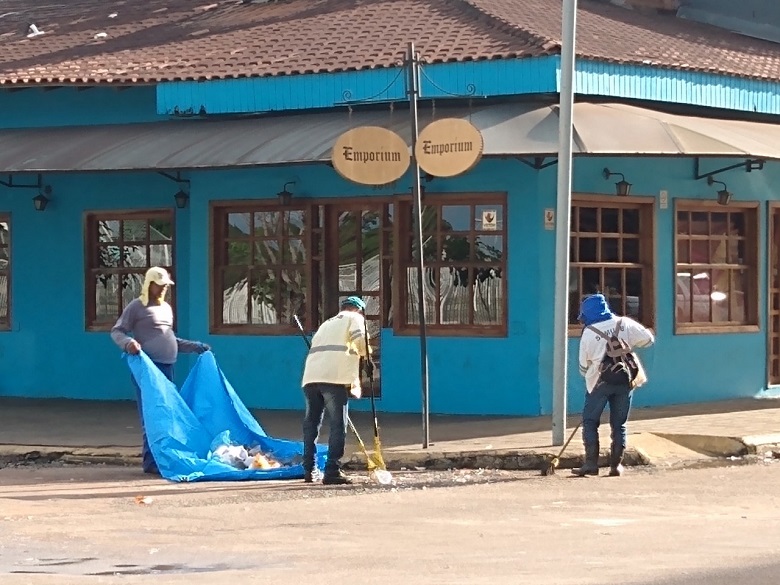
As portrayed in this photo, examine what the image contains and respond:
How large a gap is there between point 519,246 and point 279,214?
296 centimetres

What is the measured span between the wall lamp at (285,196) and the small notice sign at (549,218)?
115 inches

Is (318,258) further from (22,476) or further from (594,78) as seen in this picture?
(22,476)

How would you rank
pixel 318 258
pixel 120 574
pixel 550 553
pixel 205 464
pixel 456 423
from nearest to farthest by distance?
pixel 120 574
pixel 550 553
pixel 205 464
pixel 456 423
pixel 318 258

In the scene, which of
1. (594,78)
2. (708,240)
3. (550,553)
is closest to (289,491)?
(550,553)

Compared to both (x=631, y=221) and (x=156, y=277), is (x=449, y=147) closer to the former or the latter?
(x=156, y=277)

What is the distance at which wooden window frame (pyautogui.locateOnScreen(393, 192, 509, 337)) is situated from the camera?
1612cm

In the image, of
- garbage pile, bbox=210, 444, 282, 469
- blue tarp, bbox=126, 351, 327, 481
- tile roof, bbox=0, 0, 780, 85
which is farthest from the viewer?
tile roof, bbox=0, 0, 780, 85

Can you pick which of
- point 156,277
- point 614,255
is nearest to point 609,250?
point 614,255

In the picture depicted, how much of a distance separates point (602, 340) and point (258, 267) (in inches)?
232

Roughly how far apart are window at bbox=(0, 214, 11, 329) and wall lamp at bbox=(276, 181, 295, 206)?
4.20 m

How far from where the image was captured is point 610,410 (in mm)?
12648

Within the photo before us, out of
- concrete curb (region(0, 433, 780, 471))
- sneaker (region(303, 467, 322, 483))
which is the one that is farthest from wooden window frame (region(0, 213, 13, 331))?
sneaker (region(303, 467, 322, 483))

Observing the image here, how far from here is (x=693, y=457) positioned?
1368 cm

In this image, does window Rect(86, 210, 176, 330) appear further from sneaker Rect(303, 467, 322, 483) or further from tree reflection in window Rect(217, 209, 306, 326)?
sneaker Rect(303, 467, 322, 483)
